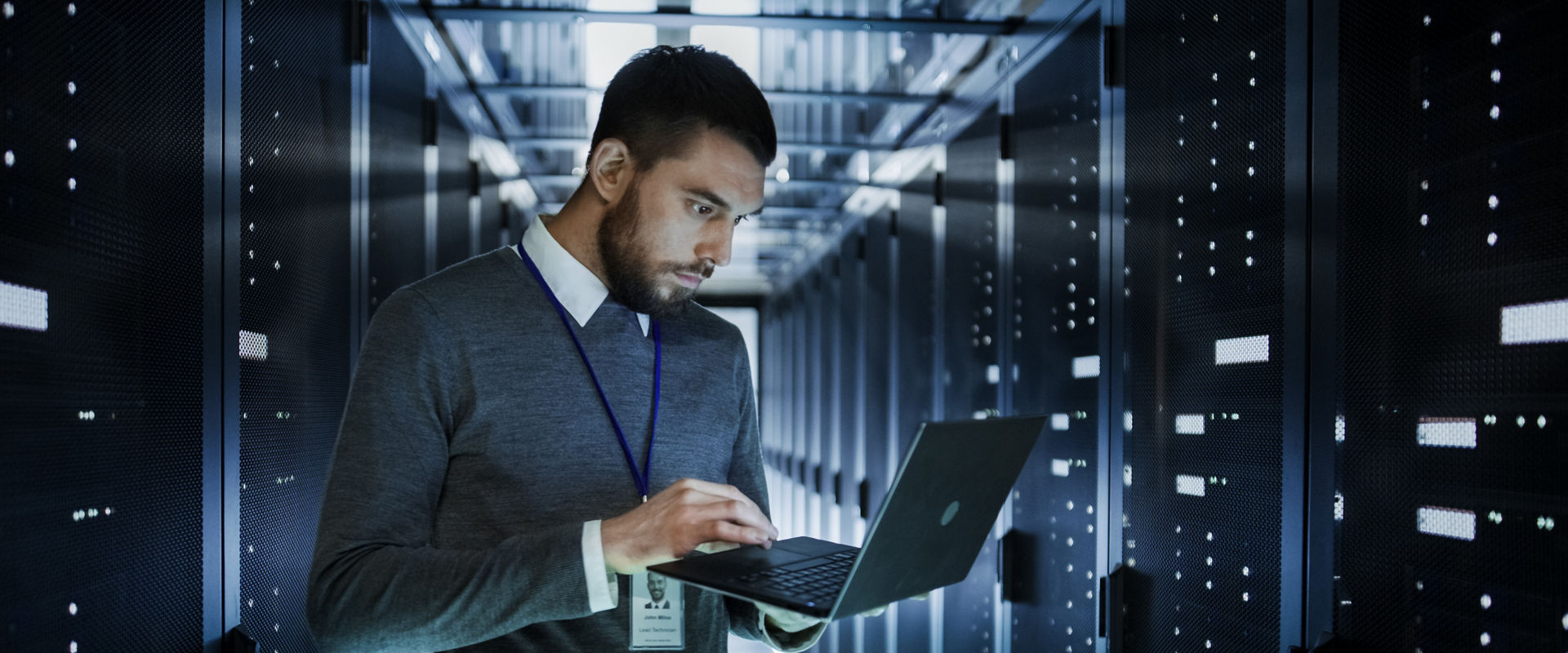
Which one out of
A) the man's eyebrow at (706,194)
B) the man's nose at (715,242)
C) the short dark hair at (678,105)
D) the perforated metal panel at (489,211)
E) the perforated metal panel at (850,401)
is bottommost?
the perforated metal panel at (850,401)

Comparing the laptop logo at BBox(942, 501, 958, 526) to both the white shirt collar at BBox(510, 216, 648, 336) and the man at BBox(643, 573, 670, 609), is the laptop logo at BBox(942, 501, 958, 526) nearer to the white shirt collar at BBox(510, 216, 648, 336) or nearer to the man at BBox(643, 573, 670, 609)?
the man at BBox(643, 573, 670, 609)

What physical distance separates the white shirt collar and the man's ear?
105mm

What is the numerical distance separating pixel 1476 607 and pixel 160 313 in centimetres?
184

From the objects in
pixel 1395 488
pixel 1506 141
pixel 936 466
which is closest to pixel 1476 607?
pixel 1395 488

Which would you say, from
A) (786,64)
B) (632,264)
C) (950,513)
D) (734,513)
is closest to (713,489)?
(734,513)

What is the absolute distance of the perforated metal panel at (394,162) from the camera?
2.56 metres

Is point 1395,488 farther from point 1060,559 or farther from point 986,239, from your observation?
point 986,239

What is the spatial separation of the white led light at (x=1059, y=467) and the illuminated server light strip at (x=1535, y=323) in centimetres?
142

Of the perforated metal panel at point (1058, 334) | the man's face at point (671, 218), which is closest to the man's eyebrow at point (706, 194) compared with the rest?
the man's face at point (671, 218)

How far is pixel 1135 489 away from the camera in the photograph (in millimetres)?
2221

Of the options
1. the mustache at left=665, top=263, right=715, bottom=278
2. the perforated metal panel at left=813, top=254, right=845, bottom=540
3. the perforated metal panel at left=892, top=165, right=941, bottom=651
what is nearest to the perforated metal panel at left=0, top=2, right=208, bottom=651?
the mustache at left=665, top=263, right=715, bottom=278

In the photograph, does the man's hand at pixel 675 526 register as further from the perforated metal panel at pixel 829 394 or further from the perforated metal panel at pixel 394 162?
the perforated metal panel at pixel 829 394

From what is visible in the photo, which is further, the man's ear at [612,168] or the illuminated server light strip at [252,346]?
the illuminated server light strip at [252,346]

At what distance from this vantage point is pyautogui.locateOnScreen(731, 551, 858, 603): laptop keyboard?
3.37ft
